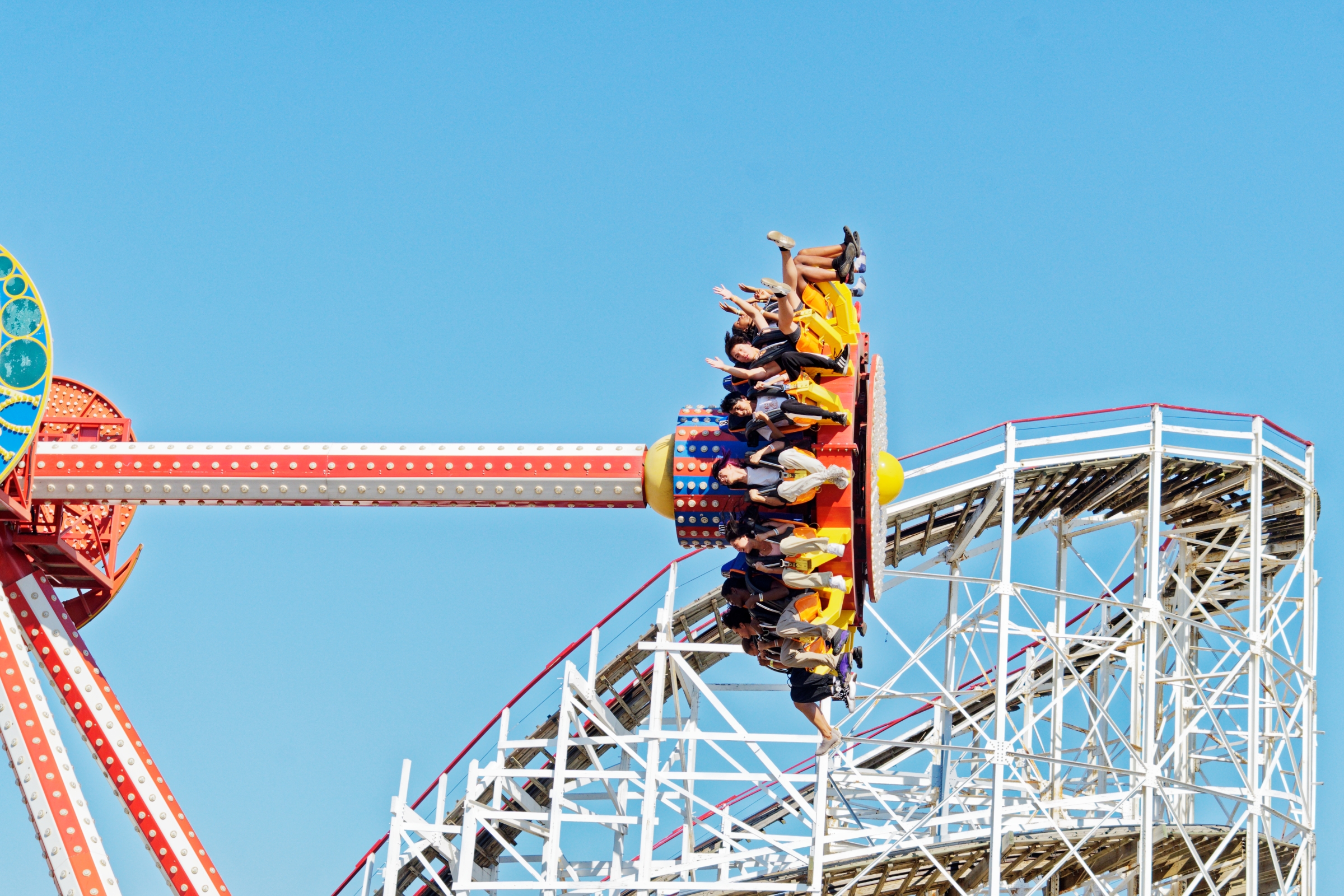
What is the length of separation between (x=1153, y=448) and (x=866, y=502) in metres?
7.99

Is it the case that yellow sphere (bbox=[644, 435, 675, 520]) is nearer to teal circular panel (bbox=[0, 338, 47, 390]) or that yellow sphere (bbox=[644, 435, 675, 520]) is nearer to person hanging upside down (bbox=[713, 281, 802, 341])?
person hanging upside down (bbox=[713, 281, 802, 341])

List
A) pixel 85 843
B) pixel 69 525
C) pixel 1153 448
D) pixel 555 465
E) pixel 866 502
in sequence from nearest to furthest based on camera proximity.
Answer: pixel 866 502
pixel 555 465
pixel 85 843
pixel 69 525
pixel 1153 448

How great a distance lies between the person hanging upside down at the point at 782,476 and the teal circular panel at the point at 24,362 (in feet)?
21.3

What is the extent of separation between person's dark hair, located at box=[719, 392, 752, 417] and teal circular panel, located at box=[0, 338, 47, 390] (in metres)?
6.29

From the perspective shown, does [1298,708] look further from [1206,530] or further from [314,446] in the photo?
[314,446]

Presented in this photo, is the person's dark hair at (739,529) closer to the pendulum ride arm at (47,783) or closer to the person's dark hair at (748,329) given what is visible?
the person's dark hair at (748,329)

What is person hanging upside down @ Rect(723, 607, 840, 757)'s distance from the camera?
17.7 metres

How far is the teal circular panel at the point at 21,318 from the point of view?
20969 mm

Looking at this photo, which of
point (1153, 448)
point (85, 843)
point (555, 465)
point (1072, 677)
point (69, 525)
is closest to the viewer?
point (555, 465)

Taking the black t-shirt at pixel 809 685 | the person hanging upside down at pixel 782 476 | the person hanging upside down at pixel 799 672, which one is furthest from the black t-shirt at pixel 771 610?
the person hanging upside down at pixel 782 476

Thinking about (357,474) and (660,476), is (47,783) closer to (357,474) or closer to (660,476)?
(357,474)

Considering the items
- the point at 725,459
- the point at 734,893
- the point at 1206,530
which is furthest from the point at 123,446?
the point at 1206,530

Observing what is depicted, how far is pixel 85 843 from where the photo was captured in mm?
20750

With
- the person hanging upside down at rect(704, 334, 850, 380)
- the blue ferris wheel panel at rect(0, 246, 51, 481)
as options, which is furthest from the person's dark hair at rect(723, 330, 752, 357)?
the blue ferris wheel panel at rect(0, 246, 51, 481)
